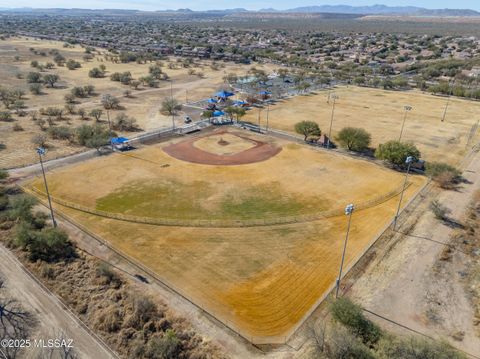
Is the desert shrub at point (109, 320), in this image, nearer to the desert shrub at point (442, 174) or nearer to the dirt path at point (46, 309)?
the dirt path at point (46, 309)

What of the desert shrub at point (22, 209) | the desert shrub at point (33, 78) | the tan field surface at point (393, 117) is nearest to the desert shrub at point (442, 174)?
the tan field surface at point (393, 117)

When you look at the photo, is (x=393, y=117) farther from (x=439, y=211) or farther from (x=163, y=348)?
(x=163, y=348)

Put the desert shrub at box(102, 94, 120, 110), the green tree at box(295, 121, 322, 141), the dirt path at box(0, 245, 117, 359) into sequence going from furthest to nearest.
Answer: the desert shrub at box(102, 94, 120, 110)
the green tree at box(295, 121, 322, 141)
the dirt path at box(0, 245, 117, 359)

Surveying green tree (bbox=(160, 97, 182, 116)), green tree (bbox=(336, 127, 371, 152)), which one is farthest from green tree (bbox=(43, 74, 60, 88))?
green tree (bbox=(336, 127, 371, 152))

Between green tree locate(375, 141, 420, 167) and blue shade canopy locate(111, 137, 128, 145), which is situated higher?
green tree locate(375, 141, 420, 167)

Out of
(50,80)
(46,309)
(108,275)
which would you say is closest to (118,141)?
(108,275)

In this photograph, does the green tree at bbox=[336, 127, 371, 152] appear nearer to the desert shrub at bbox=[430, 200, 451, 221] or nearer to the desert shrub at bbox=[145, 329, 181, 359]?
the desert shrub at bbox=[430, 200, 451, 221]

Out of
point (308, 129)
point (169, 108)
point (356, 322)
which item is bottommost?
point (169, 108)

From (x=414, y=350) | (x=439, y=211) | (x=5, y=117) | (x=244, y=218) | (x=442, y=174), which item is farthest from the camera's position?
(x=5, y=117)

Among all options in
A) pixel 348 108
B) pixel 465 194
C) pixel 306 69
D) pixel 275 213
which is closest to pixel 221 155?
pixel 275 213
